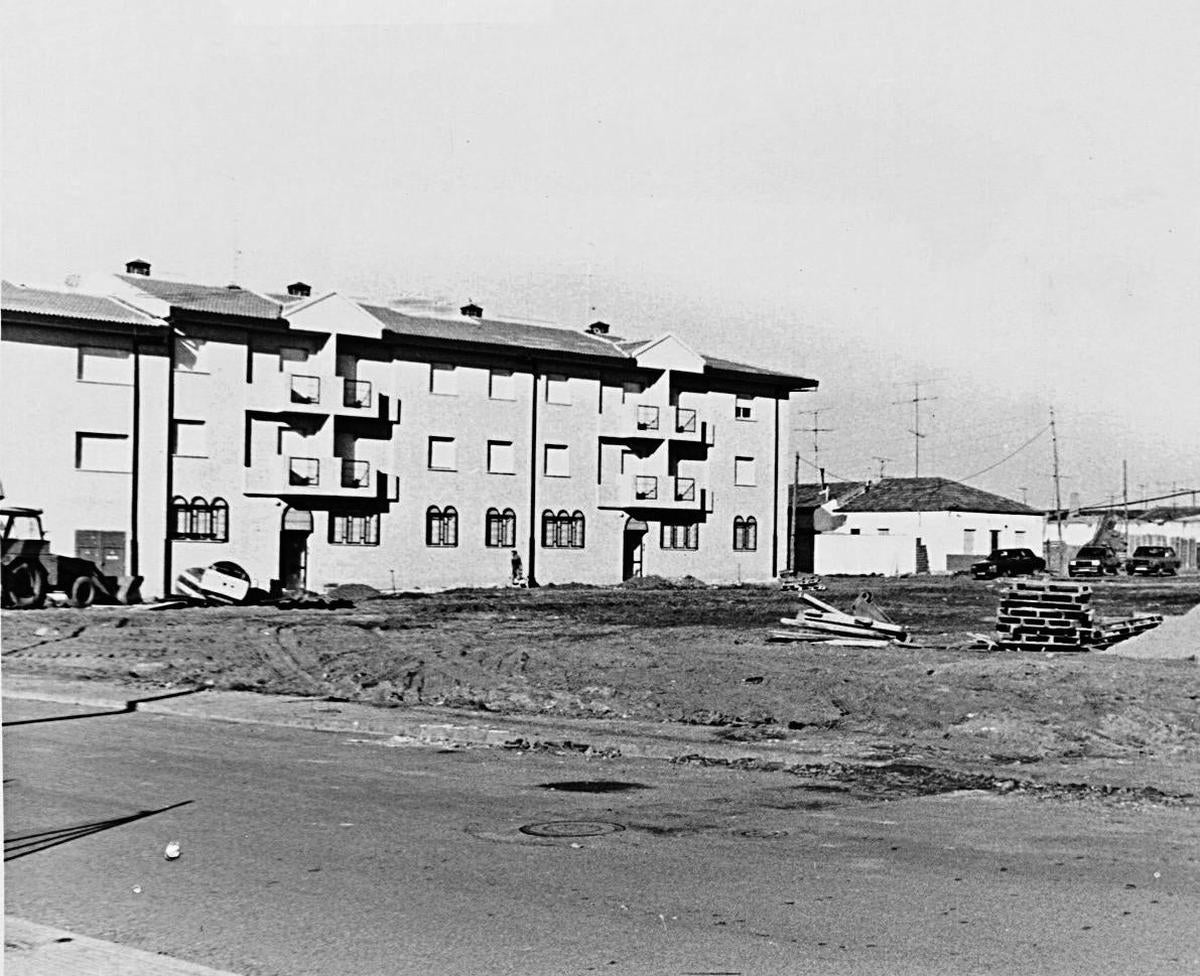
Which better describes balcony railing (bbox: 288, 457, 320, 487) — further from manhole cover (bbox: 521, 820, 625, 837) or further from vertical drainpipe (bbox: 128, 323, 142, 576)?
manhole cover (bbox: 521, 820, 625, 837)

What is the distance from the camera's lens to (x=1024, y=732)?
15.1 m

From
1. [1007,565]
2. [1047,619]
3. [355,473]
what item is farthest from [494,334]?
[1047,619]

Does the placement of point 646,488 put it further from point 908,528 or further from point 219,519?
point 908,528

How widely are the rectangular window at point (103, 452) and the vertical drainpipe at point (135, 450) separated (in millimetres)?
223

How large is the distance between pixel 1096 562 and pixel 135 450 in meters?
51.9

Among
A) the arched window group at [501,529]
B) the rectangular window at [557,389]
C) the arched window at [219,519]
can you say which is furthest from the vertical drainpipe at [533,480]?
the arched window at [219,519]

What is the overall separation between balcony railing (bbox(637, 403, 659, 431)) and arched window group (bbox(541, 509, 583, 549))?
431 cm

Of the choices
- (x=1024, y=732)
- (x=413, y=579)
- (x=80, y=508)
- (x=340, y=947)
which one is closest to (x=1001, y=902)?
(x=340, y=947)

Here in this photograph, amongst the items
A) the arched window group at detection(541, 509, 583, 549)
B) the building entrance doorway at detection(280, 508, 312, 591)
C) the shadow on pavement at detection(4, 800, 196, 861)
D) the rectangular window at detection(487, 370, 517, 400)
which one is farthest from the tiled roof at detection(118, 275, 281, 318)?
the shadow on pavement at detection(4, 800, 196, 861)

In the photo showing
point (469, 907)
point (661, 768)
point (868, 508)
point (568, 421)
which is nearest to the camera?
point (469, 907)

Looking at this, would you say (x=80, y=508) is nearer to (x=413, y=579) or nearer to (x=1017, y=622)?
(x=413, y=579)

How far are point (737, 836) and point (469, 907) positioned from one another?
107 inches

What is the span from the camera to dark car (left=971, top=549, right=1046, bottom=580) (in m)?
68.2

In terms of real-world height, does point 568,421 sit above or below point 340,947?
above
